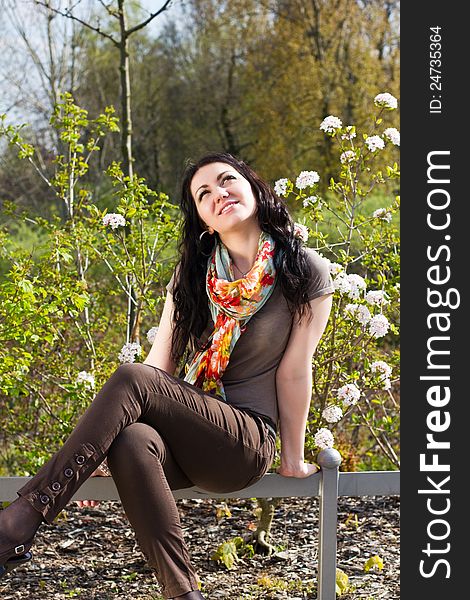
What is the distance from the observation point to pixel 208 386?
2656mm

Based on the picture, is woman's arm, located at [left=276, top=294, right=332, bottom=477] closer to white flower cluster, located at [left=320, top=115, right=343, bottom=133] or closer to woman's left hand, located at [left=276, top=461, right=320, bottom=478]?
woman's left hand, located at [left=276, top=461, right=320, bottom=478]

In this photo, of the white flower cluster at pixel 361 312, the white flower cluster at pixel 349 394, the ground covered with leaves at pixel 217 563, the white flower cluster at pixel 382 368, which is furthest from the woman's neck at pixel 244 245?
the ground covered with leaves at pixel 217 563

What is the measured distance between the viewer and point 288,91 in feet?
41.0

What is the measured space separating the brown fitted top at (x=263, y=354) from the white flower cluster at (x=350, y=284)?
1.52 ft

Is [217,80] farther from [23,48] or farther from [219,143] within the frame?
[23,48]

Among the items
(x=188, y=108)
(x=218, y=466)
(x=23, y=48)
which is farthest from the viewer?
(x=188, y=108)

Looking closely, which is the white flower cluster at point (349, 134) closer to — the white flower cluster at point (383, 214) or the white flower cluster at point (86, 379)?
the white flower cluster at point (383, 214)

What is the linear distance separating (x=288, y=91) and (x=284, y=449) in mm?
10391

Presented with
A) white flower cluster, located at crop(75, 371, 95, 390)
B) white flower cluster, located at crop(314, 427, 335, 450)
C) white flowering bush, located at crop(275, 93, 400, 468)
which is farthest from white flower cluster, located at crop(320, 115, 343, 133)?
white flower cluster, located at crop(75, 371, 95, 390)

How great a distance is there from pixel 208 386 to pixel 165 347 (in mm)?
236

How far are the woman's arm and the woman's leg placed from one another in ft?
1.46

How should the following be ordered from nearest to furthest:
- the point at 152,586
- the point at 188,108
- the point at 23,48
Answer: the point at 152,586, the point at 23,48, the point at 188,108

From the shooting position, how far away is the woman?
2.28 m

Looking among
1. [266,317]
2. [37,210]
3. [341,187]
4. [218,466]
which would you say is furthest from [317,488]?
[37,210]
